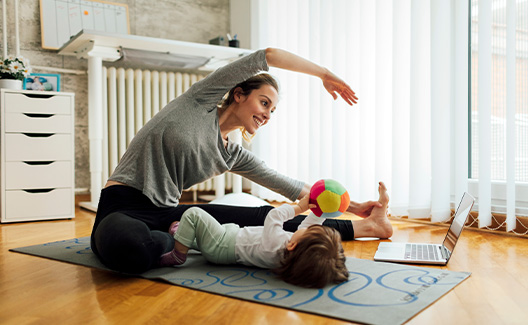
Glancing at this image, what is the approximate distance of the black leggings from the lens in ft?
4.76

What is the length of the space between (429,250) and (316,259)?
Result: 27.8 inches

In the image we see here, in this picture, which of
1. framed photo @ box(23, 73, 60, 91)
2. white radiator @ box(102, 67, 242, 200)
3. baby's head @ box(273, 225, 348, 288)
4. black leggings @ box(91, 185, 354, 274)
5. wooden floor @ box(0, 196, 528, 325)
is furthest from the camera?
white radiator @ box(102, 67, 242, 200)

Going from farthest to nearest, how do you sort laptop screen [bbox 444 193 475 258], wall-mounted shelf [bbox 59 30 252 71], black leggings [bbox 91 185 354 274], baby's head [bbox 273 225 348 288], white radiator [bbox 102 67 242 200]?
1. white radiator [bbox 102 67 242 200]
2. wall-mounted shelf [bbox 59 30 252 71]
3. laptop screen [bbox 444 193 475 258]
4. black leggings [bbox 91 185 354 274]
5. baby's head [bbox 273 225 348 288]

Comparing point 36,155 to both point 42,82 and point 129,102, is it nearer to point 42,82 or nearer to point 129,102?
point 42,82

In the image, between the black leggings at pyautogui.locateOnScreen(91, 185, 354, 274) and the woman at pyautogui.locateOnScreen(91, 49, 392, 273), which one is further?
the woman at pyautogui.locateOnScreen(91, 49, 392, 273)

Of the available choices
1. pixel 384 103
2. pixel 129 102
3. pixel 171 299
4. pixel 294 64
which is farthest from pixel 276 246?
pixel 129 102

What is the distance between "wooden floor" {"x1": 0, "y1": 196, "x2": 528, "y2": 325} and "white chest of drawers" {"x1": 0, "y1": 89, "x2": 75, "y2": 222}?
97 cm

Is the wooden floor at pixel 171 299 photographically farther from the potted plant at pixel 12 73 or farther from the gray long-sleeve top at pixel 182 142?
the potted plant at pixel 12 73

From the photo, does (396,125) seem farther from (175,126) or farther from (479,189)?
(175,126)

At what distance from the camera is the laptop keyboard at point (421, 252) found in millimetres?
1696

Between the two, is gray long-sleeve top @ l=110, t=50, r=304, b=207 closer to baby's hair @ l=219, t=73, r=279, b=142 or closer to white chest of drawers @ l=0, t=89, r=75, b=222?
baby's hair @ l=219, t=73, r=279, b=142

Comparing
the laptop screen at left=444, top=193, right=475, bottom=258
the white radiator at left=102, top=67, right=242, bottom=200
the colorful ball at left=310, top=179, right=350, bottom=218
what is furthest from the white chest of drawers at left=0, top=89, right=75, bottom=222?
the laptop screen at left=444, top=193, right=475, bottom=258

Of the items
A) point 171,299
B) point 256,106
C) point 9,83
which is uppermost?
point 9,83

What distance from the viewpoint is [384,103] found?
2756 mm
